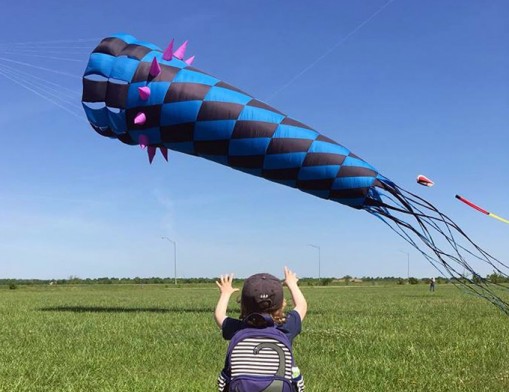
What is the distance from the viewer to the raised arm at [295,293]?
169 inches

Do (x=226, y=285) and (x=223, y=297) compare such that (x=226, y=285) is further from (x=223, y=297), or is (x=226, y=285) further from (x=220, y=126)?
(x=220, y=126)

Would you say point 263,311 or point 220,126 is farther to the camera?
point 220,126

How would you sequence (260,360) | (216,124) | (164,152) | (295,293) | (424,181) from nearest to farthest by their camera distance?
(260,360)
(295,293)
(424,181)
(216,124)
(164,152)

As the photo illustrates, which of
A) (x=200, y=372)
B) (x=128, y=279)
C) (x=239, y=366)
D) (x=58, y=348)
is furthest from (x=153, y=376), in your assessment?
(x=128, y=279)

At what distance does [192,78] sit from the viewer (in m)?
12.1

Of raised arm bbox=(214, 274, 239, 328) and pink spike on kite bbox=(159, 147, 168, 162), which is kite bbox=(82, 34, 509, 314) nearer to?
pink spike on kite bbox=(159, 147, 168, 162)

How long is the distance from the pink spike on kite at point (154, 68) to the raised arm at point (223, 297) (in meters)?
8.28

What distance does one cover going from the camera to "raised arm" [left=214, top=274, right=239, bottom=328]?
4.29m

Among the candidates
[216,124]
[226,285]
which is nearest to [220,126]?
[216,124]

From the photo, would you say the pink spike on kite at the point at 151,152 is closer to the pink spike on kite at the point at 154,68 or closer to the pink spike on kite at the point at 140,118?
the pink spike on kite at the point at 140,118

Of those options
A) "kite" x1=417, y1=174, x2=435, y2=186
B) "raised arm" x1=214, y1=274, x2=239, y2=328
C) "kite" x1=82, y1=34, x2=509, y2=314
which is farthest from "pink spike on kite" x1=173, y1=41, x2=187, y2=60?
"raised arm" x1=214, y1=274, x2=239, y2=328

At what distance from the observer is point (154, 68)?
1200 centimetres

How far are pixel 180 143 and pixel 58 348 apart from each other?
498 centimetres

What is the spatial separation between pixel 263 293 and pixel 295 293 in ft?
2.03
